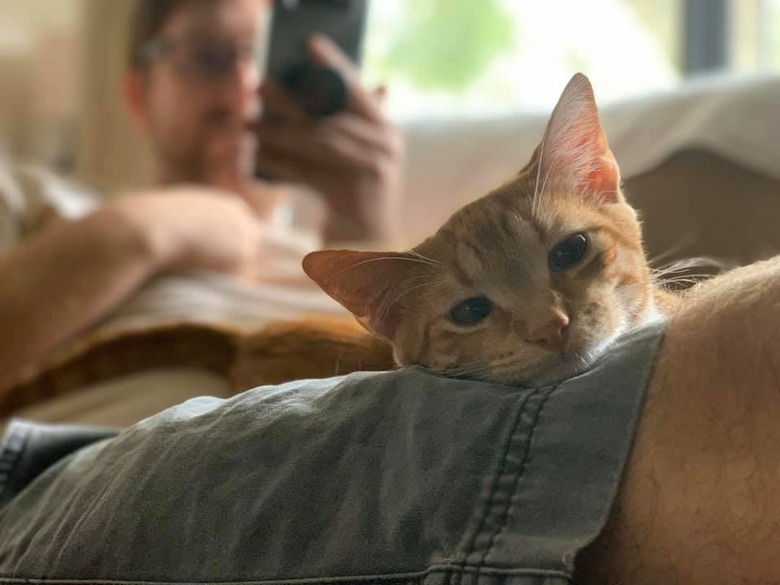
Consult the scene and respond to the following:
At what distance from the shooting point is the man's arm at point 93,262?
1088 millimetres

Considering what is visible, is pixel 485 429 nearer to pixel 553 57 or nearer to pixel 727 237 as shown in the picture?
pixel 727 237

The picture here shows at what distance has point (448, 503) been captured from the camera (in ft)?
1.52

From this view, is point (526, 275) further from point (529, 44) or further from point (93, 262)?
point (529, 44)

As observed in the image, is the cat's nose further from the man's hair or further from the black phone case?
the man's hair

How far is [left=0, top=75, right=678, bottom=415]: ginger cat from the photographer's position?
1.73 feet

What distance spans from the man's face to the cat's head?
90 cm

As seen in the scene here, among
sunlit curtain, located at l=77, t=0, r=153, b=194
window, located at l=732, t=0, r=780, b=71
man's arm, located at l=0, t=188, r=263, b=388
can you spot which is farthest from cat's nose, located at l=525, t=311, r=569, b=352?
sunlit curtain, located at l=77, t=0, r=153, b=194

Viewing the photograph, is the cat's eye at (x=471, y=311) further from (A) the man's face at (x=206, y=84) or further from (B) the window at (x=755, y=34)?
(B) the window at (x=755, y=34)

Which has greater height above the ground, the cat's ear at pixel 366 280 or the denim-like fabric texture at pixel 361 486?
the cat's ear at pixel 366 280

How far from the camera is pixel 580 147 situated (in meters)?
0.57

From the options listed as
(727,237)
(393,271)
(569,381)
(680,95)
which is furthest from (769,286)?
(680,95)

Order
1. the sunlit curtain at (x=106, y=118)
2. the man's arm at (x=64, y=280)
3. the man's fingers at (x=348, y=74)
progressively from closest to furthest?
the man's arm at (x=64, y=280)
the man's fingers at (x=348, y=74)
the sunlit curtain at (x=106, y=118)

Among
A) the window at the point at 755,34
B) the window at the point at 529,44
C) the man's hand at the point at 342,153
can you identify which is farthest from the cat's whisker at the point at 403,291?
the window at the point at 755,34

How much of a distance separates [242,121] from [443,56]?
1.55 feet
